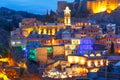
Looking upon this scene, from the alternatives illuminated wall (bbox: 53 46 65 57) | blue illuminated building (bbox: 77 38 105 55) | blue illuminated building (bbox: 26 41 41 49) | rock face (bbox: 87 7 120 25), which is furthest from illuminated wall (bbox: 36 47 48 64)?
rock face (bbox: 87 7 120 25)

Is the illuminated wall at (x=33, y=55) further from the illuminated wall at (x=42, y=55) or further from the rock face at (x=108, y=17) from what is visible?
the rock face at (x=108, y=17)

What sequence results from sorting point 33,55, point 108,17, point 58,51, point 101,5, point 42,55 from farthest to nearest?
point 101,5 → point 108,17 → point 58,51 → point 33,55 → point 42,55

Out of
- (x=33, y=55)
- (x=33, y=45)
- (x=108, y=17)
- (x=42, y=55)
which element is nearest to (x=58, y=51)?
(x=42, y=55)

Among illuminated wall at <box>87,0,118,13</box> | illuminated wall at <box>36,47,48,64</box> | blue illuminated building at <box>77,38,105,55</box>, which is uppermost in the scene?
illuminated wall at <box>87,0,118,13</box>

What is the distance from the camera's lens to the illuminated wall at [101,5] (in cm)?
4279

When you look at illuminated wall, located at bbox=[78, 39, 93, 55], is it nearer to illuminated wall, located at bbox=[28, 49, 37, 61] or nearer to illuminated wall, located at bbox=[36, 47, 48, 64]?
illuminated wall, located at bbox=[36, 47, 48, 64]

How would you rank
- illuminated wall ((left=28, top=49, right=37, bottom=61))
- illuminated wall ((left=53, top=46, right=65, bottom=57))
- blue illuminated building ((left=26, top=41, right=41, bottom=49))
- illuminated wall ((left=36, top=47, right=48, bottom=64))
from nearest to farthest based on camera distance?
illuminated wall ((left=36, top=47, right=48, bottom=64)) → illuminated wall ((left=28, top=49, right=37, bottom=61)) → illuminated wall ((left=53, top=46, right=65, bottom=57)) → blue illuminated building ((left=26, top=41, right=41, bottom=49))

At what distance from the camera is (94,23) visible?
1508 inches

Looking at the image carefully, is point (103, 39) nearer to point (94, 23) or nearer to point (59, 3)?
point (94, 23)

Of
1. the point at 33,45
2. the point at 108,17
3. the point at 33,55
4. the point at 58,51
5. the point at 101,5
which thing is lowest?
the point at 33,55

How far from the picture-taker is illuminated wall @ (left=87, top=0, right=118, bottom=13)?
140 feet

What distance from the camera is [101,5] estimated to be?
43.2 metres

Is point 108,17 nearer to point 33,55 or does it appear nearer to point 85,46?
point 85,46

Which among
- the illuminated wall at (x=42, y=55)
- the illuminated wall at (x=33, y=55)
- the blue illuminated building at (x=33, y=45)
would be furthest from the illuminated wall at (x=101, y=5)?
the illuminated wall at (x=42, y=55)
